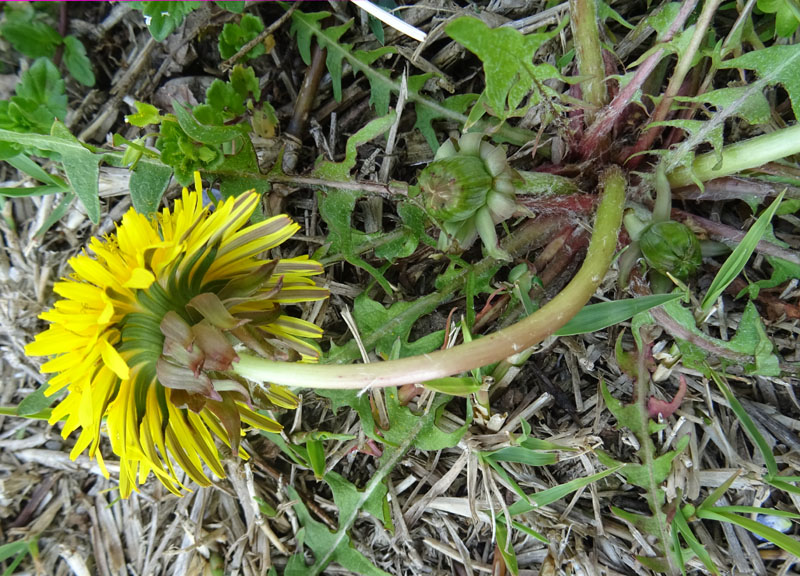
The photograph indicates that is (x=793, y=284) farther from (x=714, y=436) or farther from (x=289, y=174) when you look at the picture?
(x=289, y=174)

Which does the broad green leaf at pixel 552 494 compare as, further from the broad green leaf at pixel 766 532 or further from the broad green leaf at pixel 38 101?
the broad green leaf at pixel 38 101

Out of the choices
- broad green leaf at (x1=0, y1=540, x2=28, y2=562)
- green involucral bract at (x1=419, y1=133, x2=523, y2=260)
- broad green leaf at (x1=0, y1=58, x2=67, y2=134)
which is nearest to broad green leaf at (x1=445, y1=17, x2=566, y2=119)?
green involucral bract at (x1=419, y1=133, x2=523, y2=260)

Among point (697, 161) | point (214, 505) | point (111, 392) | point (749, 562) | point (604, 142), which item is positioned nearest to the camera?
→ point (111, 392)

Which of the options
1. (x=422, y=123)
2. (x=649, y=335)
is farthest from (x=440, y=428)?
(x=422, y=123)

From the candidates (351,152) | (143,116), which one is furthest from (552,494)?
(143,116)

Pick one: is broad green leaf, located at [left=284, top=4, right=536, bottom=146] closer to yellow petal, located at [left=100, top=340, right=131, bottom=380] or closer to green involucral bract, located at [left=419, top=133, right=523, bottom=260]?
green involucral bract, located at [left=419, top=133, right=523, bottom=260]

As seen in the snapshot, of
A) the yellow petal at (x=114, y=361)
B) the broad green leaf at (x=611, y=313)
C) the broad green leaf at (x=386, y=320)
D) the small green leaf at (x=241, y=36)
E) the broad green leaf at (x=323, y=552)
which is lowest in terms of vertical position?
the broad green leaf at (x=323, y=552)

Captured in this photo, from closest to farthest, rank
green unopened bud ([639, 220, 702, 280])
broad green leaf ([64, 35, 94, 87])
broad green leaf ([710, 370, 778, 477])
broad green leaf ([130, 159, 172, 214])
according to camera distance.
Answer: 1. green unopened bud ([639, 220, 702, 280])
2. broad green leaf ([710, 370, 778, 477])
3. broad green leaf ([130, 159, 172, 214])
4. broad green leaf ([64, 35, 94, 87])

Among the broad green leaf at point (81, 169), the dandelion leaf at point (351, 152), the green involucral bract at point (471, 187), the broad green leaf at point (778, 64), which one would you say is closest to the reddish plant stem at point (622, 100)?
the broad green leaf at point (778, 64)
